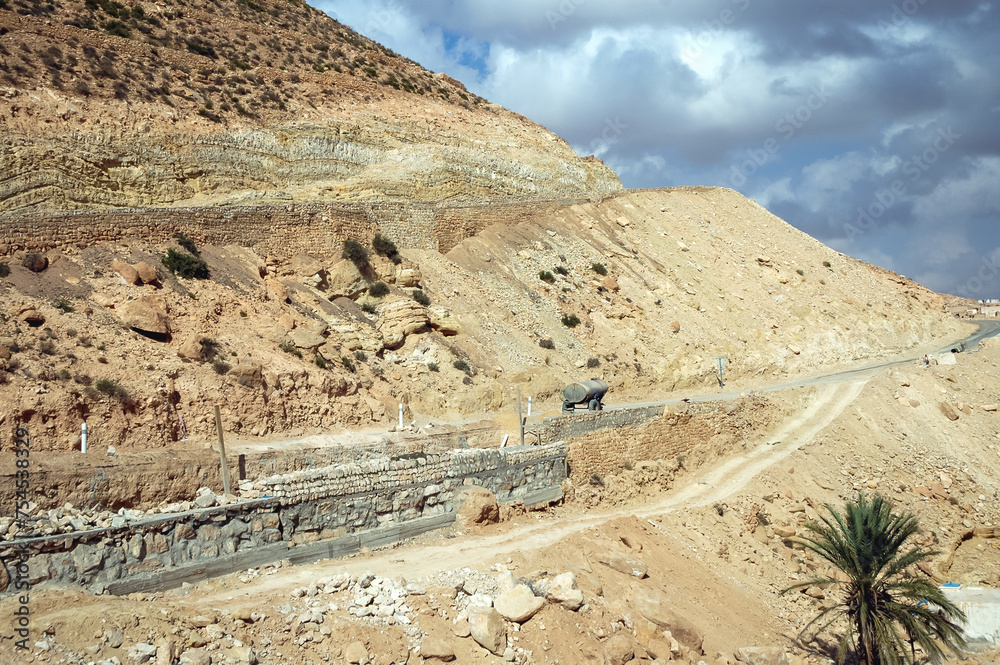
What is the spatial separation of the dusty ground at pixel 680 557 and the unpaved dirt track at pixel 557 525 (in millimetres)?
51

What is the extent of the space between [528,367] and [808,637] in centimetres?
915

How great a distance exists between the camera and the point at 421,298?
2086 centimetres

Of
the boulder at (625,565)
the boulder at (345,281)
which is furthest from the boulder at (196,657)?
the boulder at (345,281)

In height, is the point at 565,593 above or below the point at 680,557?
above

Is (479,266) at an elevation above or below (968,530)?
above

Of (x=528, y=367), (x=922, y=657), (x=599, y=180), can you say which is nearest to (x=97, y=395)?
(x=528, y=367)

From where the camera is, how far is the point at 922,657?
46.2 feet

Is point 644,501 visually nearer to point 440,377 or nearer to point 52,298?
point 440,377

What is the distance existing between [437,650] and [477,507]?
4444mm

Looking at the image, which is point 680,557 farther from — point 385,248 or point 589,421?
point 385,248

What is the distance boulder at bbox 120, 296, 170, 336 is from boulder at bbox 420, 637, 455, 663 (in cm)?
802

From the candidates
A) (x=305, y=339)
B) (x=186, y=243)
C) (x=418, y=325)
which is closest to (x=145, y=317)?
(x=305, y=339)

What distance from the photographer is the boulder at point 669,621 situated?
12086 millimetres

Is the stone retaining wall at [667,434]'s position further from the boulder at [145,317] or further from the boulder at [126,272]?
the boulder at [126,272]
